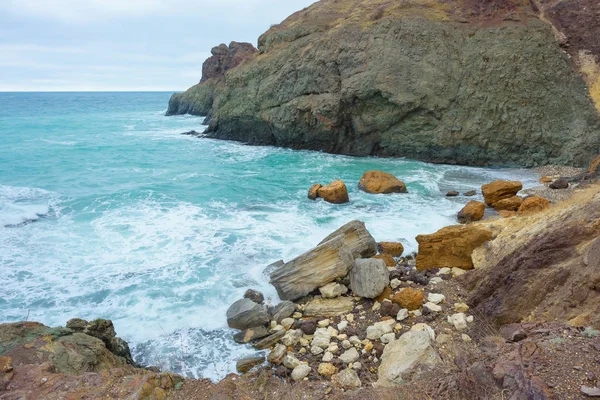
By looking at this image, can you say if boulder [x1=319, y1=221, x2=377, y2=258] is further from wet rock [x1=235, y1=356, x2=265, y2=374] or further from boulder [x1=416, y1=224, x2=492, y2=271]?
wet rock [x1=235, y1=356, x2=265, y2=374]

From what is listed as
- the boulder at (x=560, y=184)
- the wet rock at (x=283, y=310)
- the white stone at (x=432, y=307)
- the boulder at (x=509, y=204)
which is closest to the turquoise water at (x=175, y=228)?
the wet rock at (x=283, y=310)

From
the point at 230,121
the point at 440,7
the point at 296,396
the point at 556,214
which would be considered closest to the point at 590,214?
the point at 556,214

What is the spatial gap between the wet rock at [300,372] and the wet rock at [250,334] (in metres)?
1.45

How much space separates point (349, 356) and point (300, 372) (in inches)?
34.7

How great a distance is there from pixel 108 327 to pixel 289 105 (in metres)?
22.8

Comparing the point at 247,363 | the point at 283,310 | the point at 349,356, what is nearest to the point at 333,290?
the point at 283,310

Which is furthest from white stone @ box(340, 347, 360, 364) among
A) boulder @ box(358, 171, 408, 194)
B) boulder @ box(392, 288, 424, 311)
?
boulder @ box(358, 171, 408, 194)

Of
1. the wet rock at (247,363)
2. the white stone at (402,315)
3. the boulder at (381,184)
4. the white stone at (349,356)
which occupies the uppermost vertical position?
the boulder at (381,184)

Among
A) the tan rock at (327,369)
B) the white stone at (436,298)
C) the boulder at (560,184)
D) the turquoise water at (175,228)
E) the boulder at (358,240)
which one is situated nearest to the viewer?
the tan rock at (327,369)

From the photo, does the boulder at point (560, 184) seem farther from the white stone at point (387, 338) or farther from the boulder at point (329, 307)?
the white stone at point (387, 338)

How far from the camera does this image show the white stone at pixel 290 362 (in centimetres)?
690

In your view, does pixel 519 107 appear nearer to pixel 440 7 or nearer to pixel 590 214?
pixel 440 7

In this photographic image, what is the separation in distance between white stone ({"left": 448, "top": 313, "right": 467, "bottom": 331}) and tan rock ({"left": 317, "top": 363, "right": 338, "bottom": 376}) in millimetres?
2356

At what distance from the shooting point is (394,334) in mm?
7297
